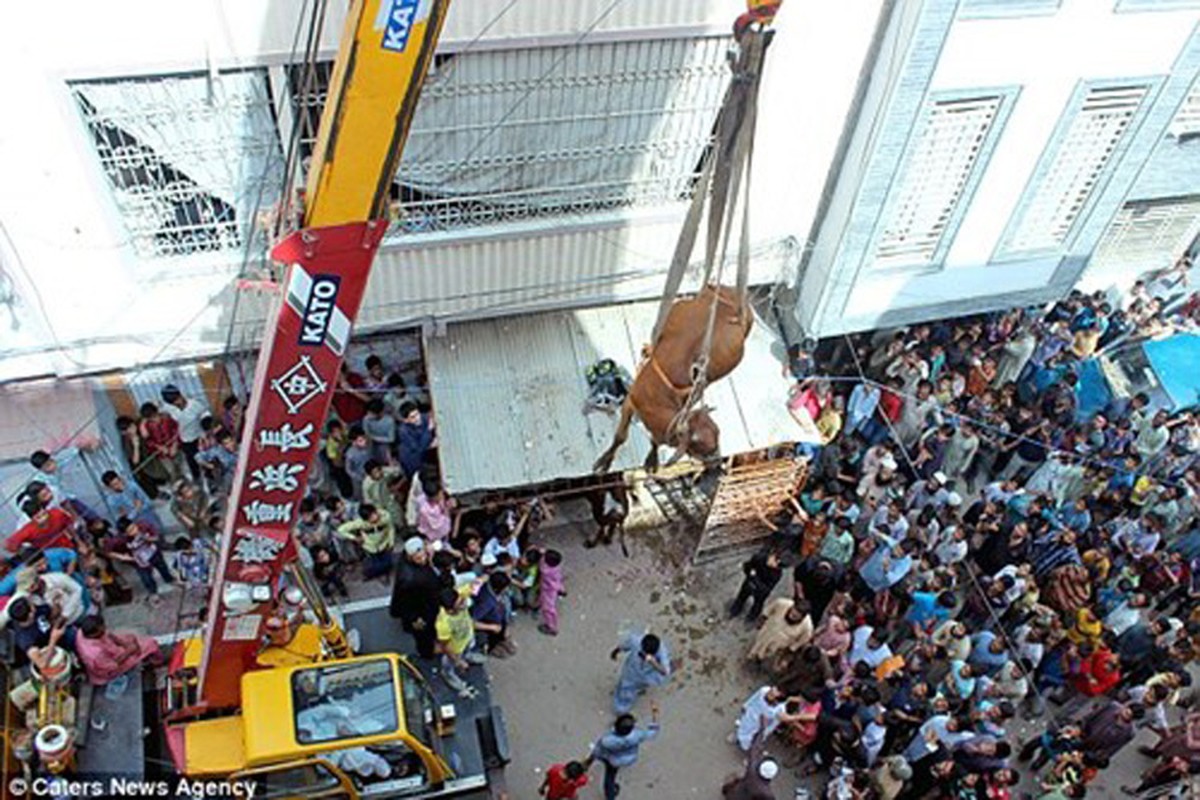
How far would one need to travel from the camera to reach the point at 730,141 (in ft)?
22.7

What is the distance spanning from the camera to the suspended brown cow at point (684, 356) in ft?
27.9

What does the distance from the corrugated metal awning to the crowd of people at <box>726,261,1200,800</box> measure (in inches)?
29.8

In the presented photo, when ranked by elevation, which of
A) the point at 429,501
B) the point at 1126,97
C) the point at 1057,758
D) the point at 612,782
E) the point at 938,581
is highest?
the point at 1126,97

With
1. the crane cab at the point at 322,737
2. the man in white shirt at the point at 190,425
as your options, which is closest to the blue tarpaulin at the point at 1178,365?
the crane cab at the point at 322,737

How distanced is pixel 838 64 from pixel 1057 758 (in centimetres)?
758

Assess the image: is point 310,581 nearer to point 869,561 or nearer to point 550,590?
point 550,590

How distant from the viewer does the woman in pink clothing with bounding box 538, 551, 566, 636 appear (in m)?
11.8

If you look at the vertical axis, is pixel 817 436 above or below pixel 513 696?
above

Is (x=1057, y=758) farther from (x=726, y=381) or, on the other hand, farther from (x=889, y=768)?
(x=726, y=381)

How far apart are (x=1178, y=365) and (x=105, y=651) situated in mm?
14265

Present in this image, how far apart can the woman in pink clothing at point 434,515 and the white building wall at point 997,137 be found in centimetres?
512

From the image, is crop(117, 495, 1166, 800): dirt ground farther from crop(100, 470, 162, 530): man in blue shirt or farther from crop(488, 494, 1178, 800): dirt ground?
crop(100, 470, 162, 530): man in blue shirt

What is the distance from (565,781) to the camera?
33.1ft

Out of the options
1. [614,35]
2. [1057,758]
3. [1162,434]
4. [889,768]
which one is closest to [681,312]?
[614,35]
